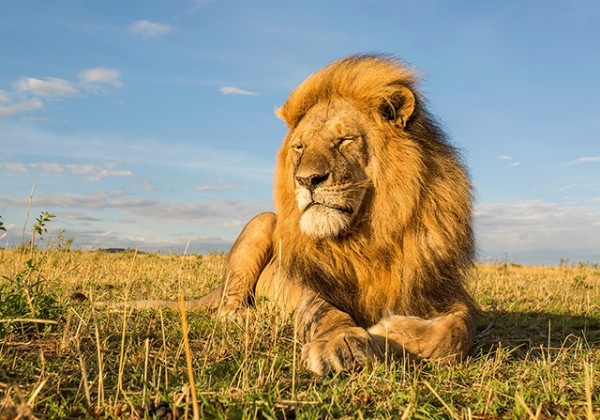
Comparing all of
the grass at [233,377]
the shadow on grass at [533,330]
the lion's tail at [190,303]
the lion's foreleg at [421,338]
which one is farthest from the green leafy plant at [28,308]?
the shadow on grass at [533,330]

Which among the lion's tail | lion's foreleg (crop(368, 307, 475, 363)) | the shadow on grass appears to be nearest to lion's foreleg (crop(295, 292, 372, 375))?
lion's foreleg (crop(368, 307, 475, 363))

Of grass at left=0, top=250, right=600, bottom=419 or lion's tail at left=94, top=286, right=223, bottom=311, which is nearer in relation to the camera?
grass at left=0, top=250, right=600, bottom=419

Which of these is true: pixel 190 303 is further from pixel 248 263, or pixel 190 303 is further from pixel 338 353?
pixel 338 353

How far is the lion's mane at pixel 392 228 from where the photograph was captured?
13.8 ft

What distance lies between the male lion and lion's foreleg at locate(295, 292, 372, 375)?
1 centimetres

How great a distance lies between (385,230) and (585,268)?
1287cm

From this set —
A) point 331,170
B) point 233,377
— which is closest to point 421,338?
point 331,170

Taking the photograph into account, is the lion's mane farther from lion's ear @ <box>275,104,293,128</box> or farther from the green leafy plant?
the green leafy plant

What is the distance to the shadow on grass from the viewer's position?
16.2 feet

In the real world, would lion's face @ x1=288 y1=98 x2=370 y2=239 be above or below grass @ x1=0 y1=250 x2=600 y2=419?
above

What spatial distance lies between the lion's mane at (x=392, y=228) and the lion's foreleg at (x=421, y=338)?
37cm

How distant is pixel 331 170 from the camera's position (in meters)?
3.99

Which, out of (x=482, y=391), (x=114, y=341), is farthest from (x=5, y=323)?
(x=482, y=391)

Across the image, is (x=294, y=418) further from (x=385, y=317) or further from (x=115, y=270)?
(x=115, y=270)
